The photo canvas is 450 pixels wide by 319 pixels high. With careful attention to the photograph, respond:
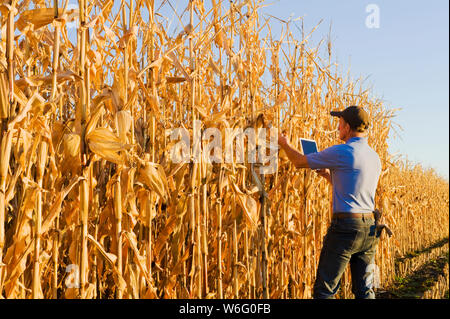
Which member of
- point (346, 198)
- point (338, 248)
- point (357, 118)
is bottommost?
point (338, 248)

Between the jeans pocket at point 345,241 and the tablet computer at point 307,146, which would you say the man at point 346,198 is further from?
the tablet computer at point 307,146

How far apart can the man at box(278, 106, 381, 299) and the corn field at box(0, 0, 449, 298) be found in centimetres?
43

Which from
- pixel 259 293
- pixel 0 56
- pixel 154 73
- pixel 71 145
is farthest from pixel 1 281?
pixel 259 293

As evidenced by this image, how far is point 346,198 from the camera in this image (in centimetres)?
279

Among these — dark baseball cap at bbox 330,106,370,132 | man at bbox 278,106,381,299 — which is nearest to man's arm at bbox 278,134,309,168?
man at bbox 278,106,381,299

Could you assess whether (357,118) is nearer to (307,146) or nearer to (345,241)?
(307,146)

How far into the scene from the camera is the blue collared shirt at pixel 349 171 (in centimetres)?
274

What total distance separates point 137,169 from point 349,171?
139 centimetres

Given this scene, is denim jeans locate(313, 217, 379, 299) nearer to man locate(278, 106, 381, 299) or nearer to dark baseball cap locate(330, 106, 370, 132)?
man locate(278, 106, 381, 299)

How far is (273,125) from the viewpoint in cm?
325

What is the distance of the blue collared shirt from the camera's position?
2744mm

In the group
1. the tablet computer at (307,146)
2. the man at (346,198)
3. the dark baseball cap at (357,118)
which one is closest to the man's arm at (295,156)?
the man at (346,198)

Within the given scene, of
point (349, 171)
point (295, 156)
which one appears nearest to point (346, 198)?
point (349, 171)

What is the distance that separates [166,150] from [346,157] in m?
1.15
